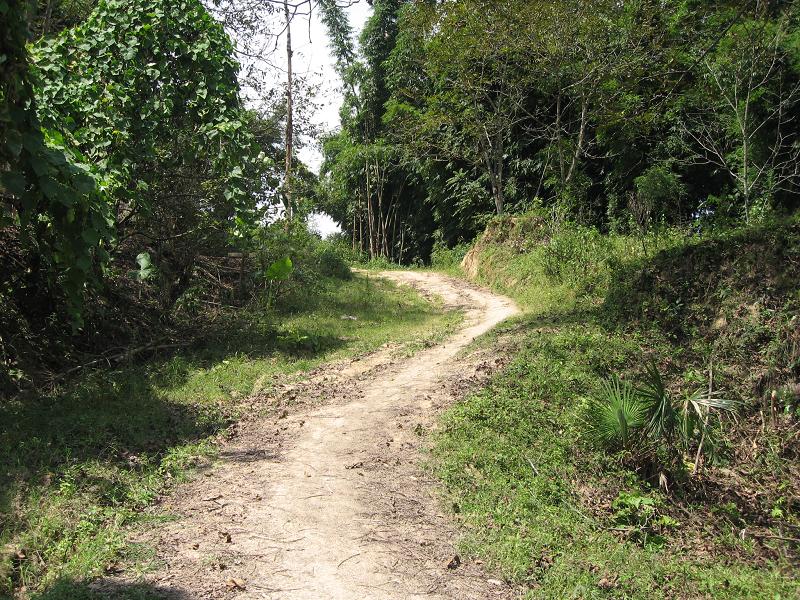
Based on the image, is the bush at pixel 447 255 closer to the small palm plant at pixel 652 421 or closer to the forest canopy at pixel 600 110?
the forest canopy at pixel 600 110

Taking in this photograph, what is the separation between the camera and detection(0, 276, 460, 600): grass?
162 inches

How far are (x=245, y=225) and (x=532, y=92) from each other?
48.9 feet

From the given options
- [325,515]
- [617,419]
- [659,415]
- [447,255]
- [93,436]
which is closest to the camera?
[325,515]

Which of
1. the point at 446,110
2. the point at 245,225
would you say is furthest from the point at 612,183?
the point at 245,225

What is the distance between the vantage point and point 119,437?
617cm

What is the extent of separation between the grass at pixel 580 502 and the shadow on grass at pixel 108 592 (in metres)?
2.03

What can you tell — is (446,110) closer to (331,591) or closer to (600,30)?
(600,30)

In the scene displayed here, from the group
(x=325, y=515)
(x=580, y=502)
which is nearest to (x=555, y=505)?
(x=580, y=502)

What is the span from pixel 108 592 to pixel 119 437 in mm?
2692

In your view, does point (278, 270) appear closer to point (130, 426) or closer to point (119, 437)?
point (130, 426)

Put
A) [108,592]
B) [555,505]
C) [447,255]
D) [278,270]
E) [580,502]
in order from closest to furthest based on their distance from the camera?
[108,592], [555,505], [580,502], [278,270], [447,255]

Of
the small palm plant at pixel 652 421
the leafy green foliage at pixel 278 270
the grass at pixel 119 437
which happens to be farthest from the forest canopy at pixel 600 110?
the grass at pixel 119 437

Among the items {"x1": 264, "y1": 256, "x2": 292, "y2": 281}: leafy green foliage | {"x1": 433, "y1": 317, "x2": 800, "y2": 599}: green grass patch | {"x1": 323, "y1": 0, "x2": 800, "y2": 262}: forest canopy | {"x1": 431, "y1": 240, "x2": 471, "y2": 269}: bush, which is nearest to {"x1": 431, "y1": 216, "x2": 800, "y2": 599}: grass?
{"x1": 433, "y1": 317, "x2": 800, "y2": 599}: green grass patch

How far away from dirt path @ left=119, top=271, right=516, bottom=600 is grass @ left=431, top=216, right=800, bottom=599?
336mm
